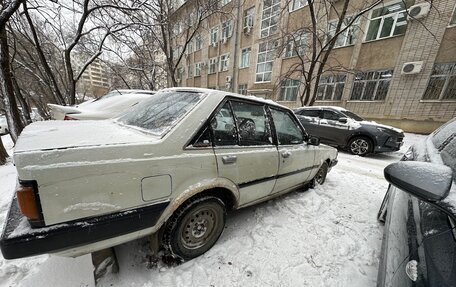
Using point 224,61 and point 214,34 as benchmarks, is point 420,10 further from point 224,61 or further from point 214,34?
point 214,34

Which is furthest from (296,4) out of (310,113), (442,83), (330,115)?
(330,115)

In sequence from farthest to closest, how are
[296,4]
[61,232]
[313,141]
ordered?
[296,4] < [313,141] < [61,232]

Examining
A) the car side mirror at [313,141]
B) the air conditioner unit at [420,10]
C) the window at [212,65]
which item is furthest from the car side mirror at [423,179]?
the window at [212,65]

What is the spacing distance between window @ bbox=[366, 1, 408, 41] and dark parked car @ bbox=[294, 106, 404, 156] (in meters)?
7.75

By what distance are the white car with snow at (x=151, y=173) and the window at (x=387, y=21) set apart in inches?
511

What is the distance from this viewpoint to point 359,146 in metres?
6.64

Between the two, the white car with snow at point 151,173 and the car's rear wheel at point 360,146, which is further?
the car's rear wheel at point 360,146

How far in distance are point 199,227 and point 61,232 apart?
116 centimetres

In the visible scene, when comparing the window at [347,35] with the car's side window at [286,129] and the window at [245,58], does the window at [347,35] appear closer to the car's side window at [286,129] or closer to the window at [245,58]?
the window at [245,58]

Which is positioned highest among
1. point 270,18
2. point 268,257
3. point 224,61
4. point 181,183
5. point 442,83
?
point 270,18

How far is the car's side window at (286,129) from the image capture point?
2648mm

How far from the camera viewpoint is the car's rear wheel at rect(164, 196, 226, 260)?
71.0 inches

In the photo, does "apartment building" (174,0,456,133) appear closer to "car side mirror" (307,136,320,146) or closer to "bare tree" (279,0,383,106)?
"bare tree" (279,0,383,106)

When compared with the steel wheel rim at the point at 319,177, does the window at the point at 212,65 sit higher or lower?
higher
